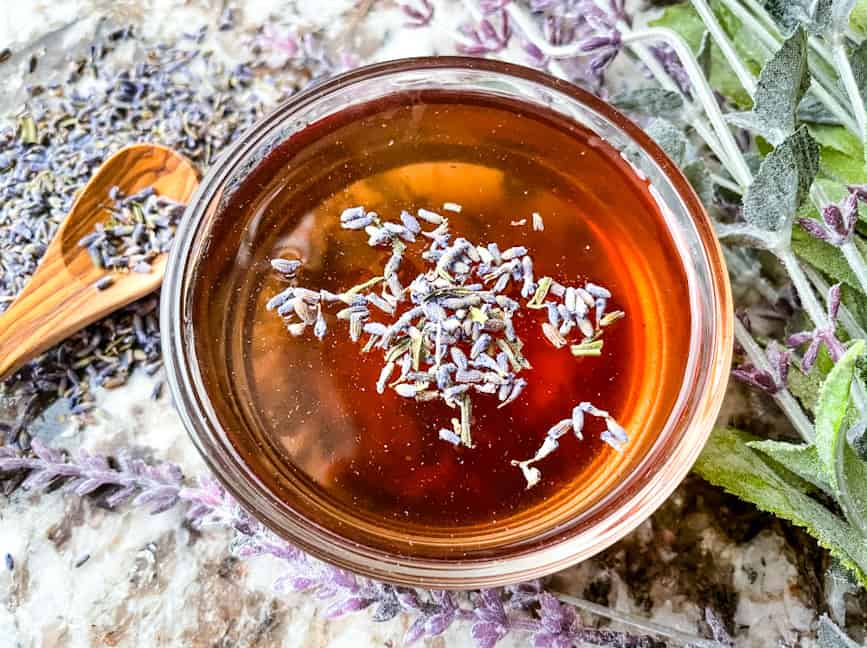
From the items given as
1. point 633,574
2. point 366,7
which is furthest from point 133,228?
point 633,574

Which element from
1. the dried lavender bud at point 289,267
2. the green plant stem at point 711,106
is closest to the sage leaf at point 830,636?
the green plant stem at point 711,106

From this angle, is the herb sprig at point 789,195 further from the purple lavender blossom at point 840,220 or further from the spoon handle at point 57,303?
the spoon handle at point 57,303

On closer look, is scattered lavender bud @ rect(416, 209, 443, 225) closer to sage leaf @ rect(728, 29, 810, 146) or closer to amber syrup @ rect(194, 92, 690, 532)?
amber syrup @ rect(194, 92, 690, 532)

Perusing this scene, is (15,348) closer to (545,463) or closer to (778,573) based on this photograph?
(545,463)

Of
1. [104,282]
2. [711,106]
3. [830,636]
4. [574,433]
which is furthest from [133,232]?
[830,636]

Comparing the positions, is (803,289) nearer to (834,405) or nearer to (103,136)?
(834,405)
